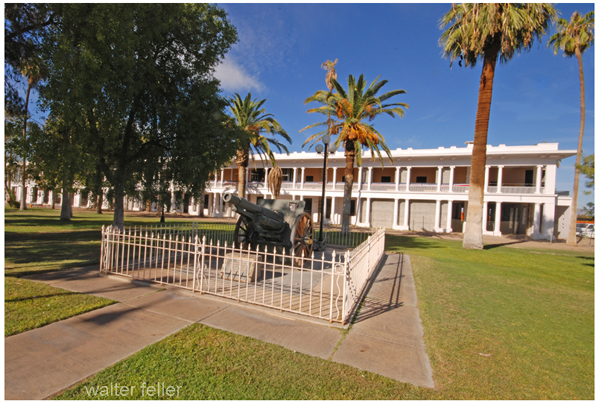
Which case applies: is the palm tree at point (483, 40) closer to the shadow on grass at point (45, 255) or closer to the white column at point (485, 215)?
the white column at point (485, 215)

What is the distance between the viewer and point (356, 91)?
16.8 metres

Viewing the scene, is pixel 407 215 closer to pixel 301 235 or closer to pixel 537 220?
pixel 537 220

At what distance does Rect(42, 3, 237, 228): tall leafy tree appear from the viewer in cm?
776

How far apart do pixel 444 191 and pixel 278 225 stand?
22829mm

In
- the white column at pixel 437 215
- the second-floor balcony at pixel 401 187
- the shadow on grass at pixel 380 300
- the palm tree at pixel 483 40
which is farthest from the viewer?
the white column at pixel 437 215

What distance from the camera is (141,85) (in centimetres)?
945

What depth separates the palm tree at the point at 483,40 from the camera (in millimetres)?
13008

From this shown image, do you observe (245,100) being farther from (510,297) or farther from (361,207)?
(510,297)

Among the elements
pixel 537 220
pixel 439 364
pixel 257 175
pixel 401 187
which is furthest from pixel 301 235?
pixel 257 175

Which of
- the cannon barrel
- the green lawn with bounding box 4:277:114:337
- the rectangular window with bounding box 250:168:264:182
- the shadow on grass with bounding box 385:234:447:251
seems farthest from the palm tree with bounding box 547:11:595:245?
the rectangular window with bounding box 250:168:264:182

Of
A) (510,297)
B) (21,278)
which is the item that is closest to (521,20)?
(510,297)

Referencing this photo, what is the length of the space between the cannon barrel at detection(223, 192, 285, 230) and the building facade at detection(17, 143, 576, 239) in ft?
46.7

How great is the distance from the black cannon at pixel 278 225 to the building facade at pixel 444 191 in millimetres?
13582

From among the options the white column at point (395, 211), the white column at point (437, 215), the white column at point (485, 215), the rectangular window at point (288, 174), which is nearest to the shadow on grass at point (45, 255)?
the white column at point (395, 211)
